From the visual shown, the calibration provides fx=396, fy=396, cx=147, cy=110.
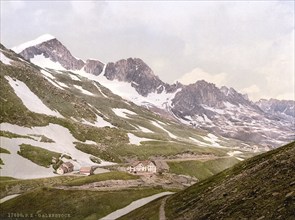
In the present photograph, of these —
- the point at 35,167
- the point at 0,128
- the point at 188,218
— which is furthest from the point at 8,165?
the point at 188,218

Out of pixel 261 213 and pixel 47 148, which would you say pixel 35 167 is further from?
pixel 261 213

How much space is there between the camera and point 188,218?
1959 inches

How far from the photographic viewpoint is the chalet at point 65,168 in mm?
156625

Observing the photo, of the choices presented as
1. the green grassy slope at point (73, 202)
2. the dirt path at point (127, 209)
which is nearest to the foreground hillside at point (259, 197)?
the dirt path at point (127, 209)

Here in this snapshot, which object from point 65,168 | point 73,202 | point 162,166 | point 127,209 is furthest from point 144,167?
point 127,209

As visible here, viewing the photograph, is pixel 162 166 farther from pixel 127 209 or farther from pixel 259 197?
pixel 259 197

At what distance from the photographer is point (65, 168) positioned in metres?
158

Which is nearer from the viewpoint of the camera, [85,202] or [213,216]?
[213,216]

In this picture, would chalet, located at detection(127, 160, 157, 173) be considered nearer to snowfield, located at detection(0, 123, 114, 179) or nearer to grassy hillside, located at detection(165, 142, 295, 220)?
snowfield, located at detection(0, 123, 114, 179)

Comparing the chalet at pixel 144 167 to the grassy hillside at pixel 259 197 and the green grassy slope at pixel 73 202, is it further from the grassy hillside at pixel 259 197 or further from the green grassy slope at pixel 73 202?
the grassy hillside at pixel 259 197

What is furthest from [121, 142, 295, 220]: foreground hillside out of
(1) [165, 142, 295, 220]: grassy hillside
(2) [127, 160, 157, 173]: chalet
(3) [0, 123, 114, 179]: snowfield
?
(2) [127, 160, 157, 173]: chalet

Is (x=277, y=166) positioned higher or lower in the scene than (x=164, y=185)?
higher

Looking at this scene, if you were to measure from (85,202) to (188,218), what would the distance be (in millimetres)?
56062

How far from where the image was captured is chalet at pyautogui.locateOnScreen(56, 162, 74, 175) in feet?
514
